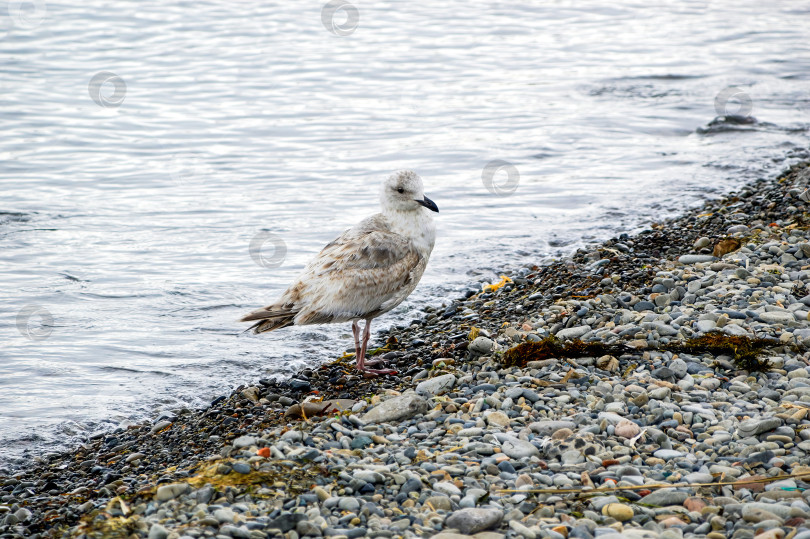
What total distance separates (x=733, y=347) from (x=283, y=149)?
35.2ft

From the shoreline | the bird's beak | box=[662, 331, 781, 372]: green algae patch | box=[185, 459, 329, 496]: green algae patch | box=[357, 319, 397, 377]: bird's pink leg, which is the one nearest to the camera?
the shoreline

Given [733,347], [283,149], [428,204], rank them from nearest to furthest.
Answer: [733,347] < [428,204] < [283,149]

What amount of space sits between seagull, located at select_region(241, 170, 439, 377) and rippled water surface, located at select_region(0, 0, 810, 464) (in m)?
1.08

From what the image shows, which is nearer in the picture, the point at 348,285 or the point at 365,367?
the point at 348,285

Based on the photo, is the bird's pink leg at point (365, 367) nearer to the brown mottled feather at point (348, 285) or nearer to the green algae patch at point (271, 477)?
the brown mottled feather at point (348, 285)

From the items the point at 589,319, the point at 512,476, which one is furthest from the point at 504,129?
the point at 512,476

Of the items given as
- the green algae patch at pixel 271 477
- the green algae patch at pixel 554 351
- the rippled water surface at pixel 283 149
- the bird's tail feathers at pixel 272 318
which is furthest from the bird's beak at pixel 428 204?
the green algae patch at pixel 271 477

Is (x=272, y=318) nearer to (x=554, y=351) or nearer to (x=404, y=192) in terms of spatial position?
(x=404, y=192)

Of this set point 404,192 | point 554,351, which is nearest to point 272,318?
point 404,192


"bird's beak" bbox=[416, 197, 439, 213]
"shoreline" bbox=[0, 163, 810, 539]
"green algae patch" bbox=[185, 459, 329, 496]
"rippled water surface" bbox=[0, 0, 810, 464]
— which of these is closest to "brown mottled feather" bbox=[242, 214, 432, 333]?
"bird's beak" bbox=[416, 197, 439, 213]

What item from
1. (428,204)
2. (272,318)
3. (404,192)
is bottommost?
(272,318)

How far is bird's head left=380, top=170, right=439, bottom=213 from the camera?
26.3 feet

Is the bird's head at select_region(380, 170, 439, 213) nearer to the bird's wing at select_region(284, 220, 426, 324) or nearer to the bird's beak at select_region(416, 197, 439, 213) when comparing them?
the bird's beak at select_region(416, 197, 439, 213)

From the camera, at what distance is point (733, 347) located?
634 centimetres
